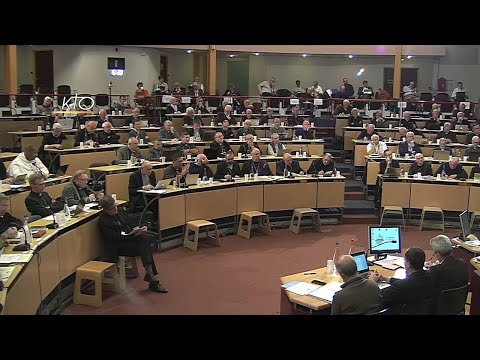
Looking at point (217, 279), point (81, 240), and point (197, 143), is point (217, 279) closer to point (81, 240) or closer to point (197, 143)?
point (81, 240)

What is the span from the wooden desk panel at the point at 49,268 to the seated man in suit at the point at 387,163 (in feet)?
24.6

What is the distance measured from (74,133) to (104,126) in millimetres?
964

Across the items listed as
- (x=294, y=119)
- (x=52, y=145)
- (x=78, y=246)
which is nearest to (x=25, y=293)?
(x=78, y=246)

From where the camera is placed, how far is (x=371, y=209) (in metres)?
12.2

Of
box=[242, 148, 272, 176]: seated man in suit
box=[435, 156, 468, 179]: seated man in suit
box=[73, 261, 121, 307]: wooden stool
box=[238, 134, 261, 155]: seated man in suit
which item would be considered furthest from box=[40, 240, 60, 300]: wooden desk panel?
box=[435, 156, 468, 179]: seated man in suit

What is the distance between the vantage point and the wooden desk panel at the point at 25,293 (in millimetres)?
5496

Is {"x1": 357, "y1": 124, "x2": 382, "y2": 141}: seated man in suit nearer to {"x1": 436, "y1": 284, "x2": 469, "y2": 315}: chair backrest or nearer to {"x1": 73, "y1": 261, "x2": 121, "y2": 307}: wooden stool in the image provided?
{"x1": 73, "y1": 261, "x2": 121, "y2": 307}: wooden stool

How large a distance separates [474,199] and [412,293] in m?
6.71

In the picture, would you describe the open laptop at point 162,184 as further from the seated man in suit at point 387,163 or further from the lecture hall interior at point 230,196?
the seated man in suit at point 387,163

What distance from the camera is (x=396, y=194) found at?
1174 centimetres

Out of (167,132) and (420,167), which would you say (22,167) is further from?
(420,167)

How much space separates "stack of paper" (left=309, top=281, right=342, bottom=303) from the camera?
5.69 meters
